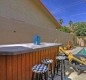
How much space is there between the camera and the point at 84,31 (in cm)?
2548

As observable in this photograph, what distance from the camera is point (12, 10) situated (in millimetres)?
7820

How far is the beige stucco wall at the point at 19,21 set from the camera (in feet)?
19.5

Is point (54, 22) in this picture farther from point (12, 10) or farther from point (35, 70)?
point (35, 70)

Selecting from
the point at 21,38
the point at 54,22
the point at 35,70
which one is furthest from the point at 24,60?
the point at 54,22

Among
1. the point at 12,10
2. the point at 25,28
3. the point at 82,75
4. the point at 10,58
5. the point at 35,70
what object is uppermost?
the point at 12,10

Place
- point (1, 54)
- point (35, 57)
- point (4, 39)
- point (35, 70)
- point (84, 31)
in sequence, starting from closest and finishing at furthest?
point (1, 54)
point (35, 70)
point (35, 57)
point (4, 39)
point (84, 31)

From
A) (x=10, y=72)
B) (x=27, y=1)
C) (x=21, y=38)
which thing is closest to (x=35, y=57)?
(x=10, y=72)

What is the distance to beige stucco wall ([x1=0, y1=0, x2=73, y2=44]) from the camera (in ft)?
19.5

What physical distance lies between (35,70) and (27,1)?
7.40 m

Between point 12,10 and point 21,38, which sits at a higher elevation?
point 12,10

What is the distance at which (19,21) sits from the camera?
23.4 ft

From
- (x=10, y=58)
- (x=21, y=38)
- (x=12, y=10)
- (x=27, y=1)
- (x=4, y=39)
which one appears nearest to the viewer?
(x=10, y=58)

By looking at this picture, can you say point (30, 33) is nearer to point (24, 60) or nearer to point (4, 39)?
point (4, 39)

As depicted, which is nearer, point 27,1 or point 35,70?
point 35,70
